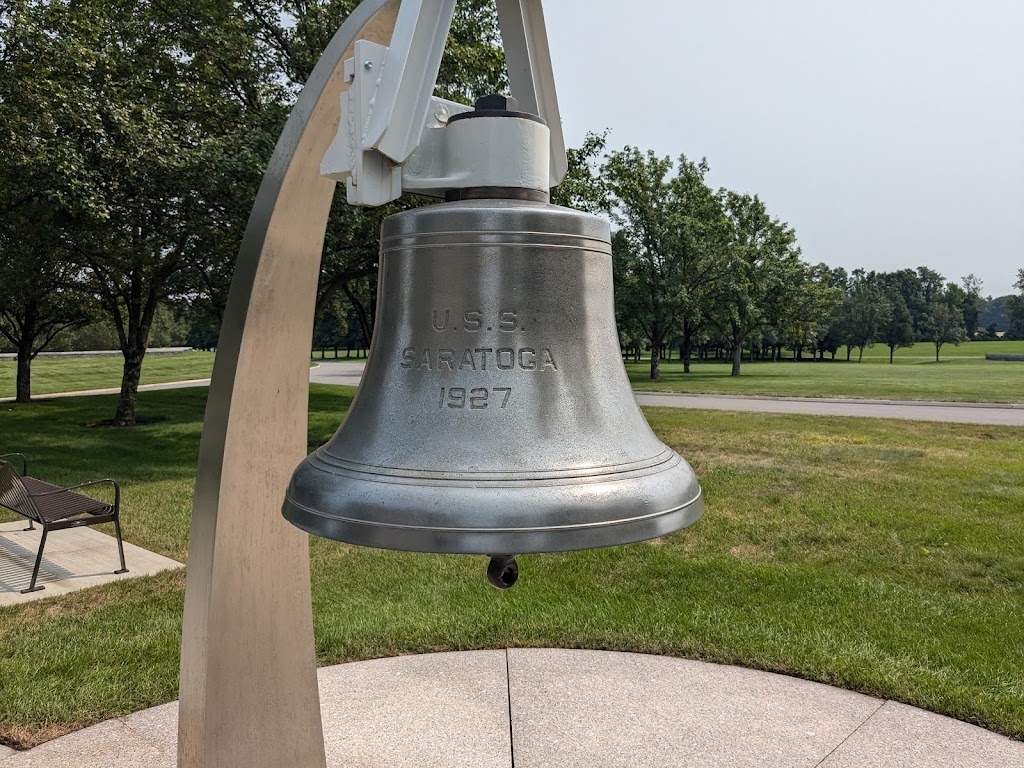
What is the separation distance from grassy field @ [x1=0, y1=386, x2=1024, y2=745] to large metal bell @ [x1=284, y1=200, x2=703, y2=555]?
11.0 feet

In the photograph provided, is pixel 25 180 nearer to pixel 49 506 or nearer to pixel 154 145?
pixel 154 145

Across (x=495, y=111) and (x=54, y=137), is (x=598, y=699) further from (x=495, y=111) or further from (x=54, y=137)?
(x=54, y=137)

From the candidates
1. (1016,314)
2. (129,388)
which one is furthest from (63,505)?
(1016,314)

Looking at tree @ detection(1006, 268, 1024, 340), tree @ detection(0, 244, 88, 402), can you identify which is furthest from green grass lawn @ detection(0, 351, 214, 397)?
tree @ detection(1006, 268, 1024, 340)

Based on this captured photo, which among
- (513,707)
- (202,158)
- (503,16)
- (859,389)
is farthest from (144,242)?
(859,389)

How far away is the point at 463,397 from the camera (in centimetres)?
155

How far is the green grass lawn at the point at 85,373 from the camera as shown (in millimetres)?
28250

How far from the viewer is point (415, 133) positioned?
4.90 ft

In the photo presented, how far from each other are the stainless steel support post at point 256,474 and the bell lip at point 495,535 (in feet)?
3.98

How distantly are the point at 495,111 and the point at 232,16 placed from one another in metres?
12.8

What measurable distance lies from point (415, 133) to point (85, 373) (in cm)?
3800

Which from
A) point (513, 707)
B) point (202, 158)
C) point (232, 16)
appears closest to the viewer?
point (513, 707)

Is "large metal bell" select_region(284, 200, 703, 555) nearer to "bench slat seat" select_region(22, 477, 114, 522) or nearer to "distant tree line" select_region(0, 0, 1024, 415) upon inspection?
"bench slat seat" select_region(22, 477, 114, 522)

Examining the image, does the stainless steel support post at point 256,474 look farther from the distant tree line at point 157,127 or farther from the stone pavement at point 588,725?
the distant tree line at point 157,127
